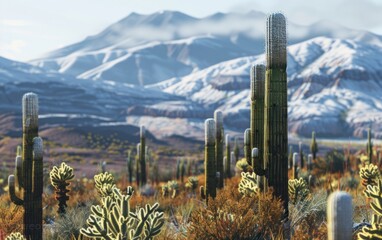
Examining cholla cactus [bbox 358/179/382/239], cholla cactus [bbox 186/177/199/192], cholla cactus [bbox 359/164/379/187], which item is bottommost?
cholla cactus [bbox 186/177/199/192]

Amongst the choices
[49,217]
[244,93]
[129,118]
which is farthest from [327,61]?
[49,217]

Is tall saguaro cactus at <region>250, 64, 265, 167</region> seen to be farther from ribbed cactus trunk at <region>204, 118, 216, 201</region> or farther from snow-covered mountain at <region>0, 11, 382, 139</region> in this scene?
snow-covered mountain at <region>0, 11, 382, 139</region>

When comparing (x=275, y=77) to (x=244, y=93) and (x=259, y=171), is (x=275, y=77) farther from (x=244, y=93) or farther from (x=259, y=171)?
(x=244, y=93)

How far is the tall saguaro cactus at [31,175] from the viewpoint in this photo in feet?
29.4

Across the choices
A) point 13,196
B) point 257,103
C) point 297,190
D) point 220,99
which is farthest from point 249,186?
point 220,99

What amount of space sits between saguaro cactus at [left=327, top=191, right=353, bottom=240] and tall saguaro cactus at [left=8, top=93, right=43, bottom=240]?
5.91 metres

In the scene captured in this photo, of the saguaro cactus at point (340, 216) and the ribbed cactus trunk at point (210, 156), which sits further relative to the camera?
the ribbed cactus trunk at point (210, 156)

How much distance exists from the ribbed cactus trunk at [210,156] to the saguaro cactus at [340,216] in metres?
7.08

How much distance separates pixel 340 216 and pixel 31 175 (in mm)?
6447

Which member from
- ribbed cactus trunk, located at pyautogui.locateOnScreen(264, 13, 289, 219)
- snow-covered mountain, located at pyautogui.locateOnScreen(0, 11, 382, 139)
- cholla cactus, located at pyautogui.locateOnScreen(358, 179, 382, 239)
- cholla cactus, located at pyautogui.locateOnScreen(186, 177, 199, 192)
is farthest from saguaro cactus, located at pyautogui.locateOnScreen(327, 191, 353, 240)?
snow-covered mountain, located at pyautogui.locateOnScreen(0, 11, 382, 139)

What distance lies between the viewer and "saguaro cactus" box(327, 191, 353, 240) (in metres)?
4.31

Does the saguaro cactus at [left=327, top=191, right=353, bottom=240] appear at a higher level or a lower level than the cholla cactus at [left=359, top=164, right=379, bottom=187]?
higher

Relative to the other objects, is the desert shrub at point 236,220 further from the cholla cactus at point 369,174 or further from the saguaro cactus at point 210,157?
the saguaro cactus at point 210,157

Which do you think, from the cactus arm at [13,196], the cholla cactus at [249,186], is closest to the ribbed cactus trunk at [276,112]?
the cholla cactus at [249,186]
